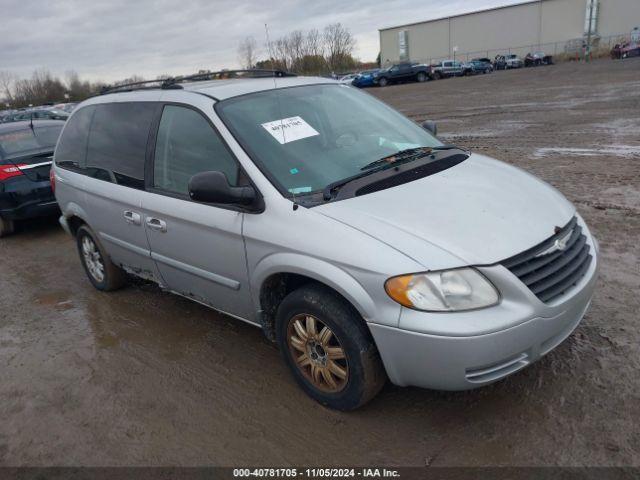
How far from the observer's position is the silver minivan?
2.46m

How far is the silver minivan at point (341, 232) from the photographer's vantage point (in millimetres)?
2459

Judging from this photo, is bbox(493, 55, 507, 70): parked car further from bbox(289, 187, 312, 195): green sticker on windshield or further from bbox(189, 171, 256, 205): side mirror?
bbox(189, 171, 256, 205): side mirror

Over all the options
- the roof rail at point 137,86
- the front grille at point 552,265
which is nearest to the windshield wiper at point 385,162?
the front grille at point 552,265

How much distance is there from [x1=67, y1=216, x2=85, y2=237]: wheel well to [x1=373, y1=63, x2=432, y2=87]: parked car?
132ft

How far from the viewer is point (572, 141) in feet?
32.2

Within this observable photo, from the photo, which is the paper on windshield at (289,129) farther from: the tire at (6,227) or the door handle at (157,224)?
the tire at (6,227)

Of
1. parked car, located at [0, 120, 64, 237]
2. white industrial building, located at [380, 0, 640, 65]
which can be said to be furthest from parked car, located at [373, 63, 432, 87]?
parked car, located at [0, 120, 64, 237]

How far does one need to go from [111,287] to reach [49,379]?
1.47 metres

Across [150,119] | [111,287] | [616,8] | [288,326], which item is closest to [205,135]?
[150,119]

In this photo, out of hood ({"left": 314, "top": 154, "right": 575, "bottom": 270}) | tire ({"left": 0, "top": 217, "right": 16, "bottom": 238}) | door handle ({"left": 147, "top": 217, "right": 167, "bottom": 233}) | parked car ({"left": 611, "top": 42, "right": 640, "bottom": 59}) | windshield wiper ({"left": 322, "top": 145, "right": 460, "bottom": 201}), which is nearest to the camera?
hood ({"left": 314, "top": 154, "right": 575, "bottom": 270})

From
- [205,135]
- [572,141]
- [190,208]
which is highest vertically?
[205,135]

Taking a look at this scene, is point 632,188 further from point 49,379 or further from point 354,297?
point 49,379

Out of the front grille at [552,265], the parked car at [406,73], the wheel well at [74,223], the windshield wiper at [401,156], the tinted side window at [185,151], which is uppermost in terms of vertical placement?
the tinted side window at [185,151]

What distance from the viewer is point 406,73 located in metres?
42.4
